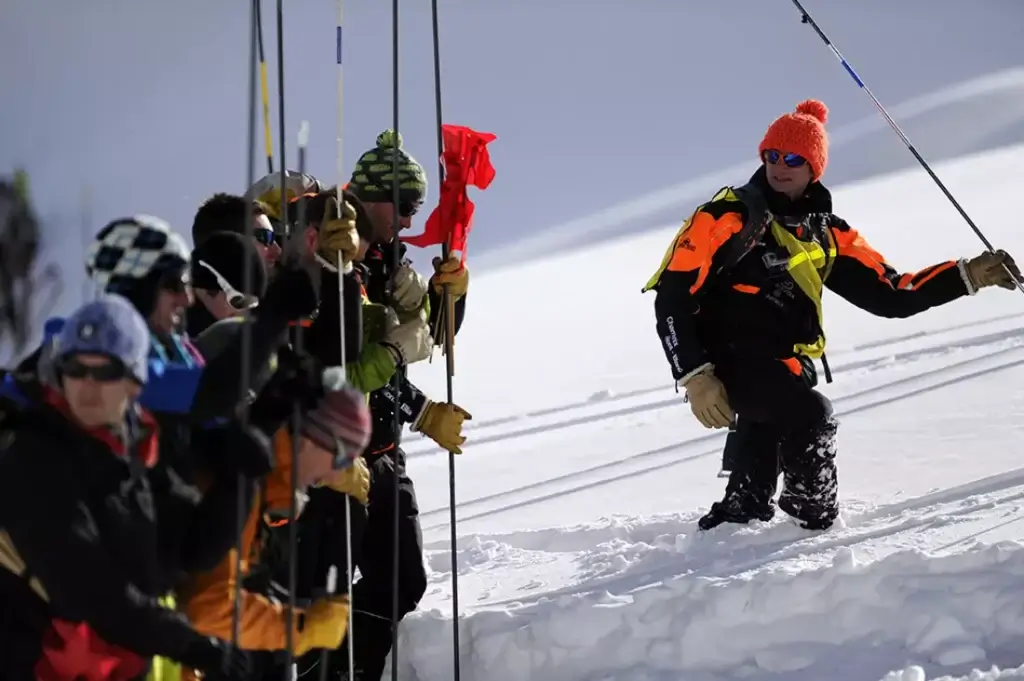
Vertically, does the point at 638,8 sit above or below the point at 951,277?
above

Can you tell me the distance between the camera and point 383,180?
145 inches

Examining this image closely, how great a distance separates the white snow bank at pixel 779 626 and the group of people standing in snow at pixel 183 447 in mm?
696

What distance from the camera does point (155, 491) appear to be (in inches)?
84.7

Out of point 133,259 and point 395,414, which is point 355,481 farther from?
point 133,259

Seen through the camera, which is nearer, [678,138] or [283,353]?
[283,353]

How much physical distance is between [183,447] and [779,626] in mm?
1831

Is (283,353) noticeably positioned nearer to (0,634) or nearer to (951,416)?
(0,634)

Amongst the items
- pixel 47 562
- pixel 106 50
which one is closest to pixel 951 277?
pixel 47 562

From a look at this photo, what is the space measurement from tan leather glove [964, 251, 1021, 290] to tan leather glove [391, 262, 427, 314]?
1.84 meters

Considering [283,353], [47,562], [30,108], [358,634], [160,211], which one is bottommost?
[358,634]

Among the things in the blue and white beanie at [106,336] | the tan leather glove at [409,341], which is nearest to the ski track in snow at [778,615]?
the tan leather glove at [409,341]

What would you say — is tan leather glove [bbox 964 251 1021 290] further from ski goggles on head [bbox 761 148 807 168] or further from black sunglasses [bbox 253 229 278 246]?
black sunglasses [bbox 253 229 278 246]

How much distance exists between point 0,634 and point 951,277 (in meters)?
3.14

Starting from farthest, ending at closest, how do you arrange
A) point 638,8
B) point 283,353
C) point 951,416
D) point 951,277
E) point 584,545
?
1. point 638,8
2. point 951,416
3. point 584,545
4. point 951,277
5. point 283,353
